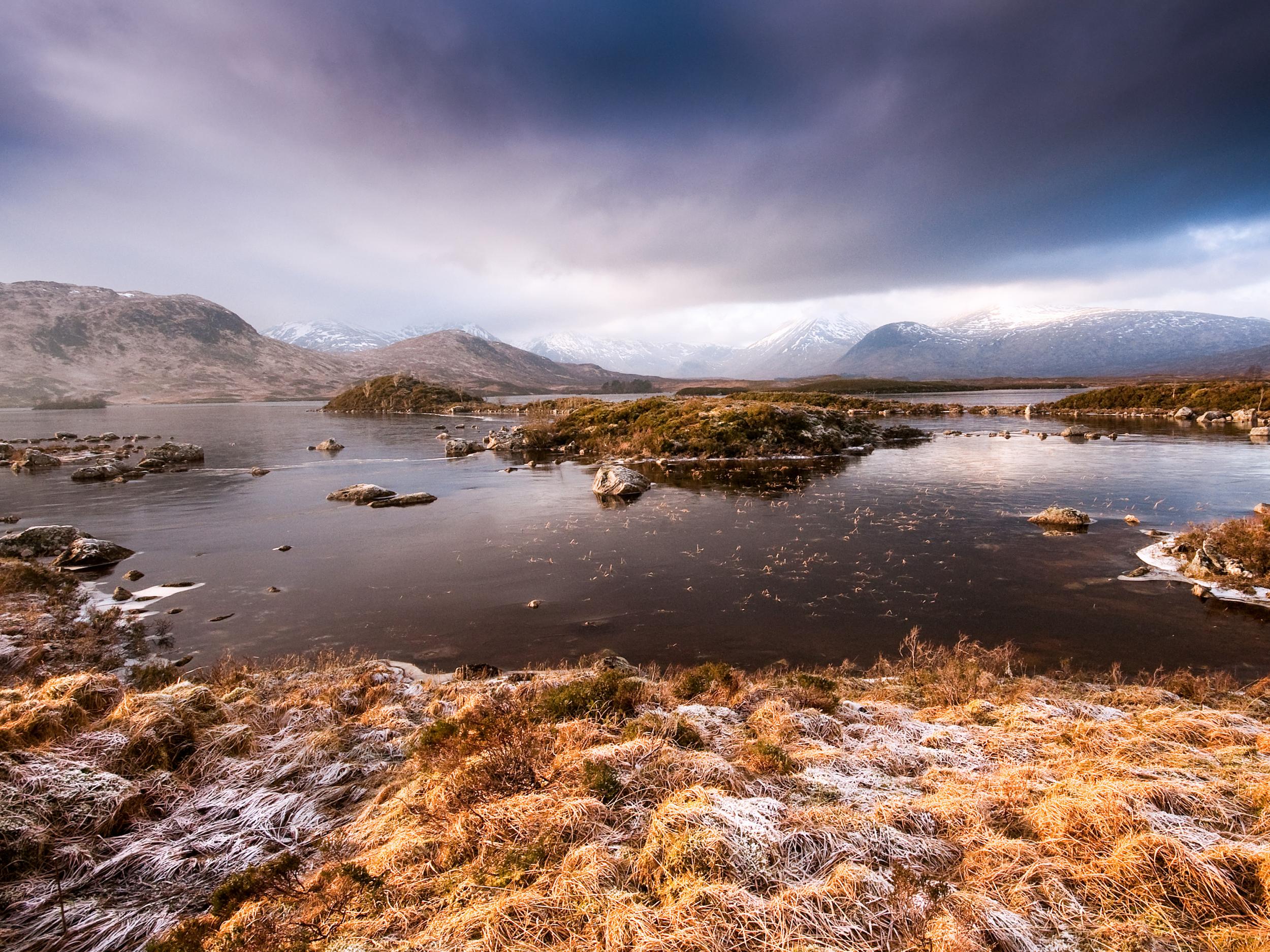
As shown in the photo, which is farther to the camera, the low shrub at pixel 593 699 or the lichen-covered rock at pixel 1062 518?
the lichen-covered rock at pixel 1062 518

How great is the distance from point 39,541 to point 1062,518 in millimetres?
39056

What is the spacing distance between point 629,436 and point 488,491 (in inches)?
750

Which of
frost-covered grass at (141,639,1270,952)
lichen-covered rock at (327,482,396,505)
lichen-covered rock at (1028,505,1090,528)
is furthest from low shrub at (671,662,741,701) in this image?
lichen-covered rock at (327,482,396,505)

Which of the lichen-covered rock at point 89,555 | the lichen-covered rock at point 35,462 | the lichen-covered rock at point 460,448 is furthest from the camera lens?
the lichen-covered rock at point 460,448

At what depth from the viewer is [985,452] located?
4147 centimetres

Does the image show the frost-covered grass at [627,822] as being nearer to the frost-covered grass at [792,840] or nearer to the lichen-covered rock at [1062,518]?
the frost-covered grass at [792,840]

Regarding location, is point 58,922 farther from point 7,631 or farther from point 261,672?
point 7,631

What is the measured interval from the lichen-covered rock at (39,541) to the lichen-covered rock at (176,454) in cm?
2639

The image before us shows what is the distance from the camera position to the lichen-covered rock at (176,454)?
1714 inches

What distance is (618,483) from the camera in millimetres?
30000

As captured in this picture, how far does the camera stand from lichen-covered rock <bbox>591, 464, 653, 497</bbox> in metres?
29.6

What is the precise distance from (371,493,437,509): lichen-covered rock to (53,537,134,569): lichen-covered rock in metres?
9.96

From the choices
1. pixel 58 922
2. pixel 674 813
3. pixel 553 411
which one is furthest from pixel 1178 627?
pixel 553 411

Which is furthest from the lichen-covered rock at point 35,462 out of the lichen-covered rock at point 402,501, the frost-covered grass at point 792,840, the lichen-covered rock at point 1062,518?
the lichen-covered rock at point 1062,518
